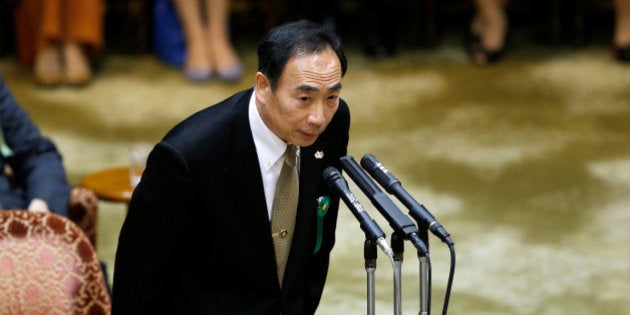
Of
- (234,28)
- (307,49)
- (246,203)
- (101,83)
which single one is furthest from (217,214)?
(234,28)

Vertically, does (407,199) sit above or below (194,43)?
above

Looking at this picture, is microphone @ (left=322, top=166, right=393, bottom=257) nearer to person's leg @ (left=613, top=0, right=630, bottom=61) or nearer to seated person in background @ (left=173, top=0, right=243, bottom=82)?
seated person in background @ (left=173, top=0, right=243, bottom=82)

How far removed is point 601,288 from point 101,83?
3.45 metres

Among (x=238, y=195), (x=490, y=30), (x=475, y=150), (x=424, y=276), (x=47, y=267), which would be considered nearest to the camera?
(x=424, y=276)

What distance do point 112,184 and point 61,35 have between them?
8.43 feet

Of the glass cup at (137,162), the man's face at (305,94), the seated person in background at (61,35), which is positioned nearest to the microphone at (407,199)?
the man's face at (305,94)

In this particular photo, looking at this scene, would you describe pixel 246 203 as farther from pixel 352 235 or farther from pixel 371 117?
pixel 371 117

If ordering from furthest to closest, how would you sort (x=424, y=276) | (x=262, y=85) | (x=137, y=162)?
(x=137, y=162) → (x=262, y=85) → (x=424, y=276)

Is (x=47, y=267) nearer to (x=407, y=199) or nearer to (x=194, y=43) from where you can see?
(x=407, y=199)

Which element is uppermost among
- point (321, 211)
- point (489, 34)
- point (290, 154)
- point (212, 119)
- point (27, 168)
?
point (212, 119)

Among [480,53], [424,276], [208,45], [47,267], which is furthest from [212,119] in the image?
[480,53]

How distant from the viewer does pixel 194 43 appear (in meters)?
6.70

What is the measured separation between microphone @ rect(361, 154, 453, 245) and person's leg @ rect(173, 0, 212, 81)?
451 centimetres

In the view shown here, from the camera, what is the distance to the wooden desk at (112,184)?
4.12 metres
